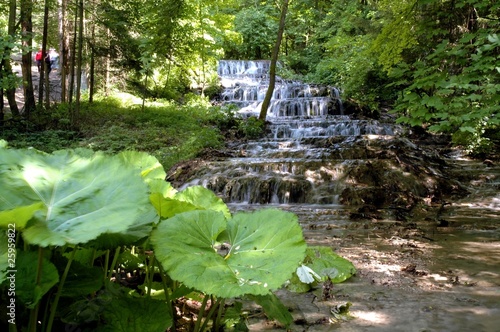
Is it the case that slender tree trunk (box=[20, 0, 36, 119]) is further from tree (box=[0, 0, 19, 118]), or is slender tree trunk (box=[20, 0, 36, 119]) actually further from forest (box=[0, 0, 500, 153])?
tree (box=[0, 0, 19, 118])

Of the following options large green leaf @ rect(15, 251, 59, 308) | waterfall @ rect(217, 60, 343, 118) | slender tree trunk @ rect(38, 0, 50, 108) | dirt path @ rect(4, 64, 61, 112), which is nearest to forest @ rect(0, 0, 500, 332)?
large green leaf @ rect(15, 251, 59, 308)

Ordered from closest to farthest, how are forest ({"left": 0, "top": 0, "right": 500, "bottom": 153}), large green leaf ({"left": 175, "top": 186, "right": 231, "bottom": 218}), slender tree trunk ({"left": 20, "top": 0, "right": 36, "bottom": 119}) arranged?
1. large green leaf ({"left": 175, "top": 186, "right": 231, "bottom": 218})
2. forest ({"left": 0, "top": 0, "right": 500, "bottom": 153})
3. slender tree trunk ({"left": 20, "top": 0, "right": 36, "bottom": 119})

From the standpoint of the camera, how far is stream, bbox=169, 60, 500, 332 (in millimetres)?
2135

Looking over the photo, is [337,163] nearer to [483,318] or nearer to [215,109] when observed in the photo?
[483,318]

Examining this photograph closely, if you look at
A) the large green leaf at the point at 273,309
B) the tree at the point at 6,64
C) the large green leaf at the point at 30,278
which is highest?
the tree at the point at 6,64

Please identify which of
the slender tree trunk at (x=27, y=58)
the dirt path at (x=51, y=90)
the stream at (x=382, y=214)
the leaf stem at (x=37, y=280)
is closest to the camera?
the leaf stem at (x=37, y=280)

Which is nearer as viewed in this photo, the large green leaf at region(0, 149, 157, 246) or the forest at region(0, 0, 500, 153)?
the large green leaf at region(0, 149, 157, 246)

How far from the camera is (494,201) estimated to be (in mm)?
6254

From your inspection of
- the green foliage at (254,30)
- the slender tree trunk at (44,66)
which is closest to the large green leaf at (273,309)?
the slender tree trunk at (44,66)

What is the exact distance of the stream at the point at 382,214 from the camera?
2135mm

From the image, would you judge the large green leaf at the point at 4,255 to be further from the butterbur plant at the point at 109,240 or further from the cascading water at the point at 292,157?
the cascading water at the point at 292,157

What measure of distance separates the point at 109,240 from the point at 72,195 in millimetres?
134

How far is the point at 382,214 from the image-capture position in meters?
5.61

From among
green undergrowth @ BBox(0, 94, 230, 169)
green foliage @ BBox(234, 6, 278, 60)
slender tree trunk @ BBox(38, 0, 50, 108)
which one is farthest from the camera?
green foliage @ BBox(234, 6, 278, 60)
